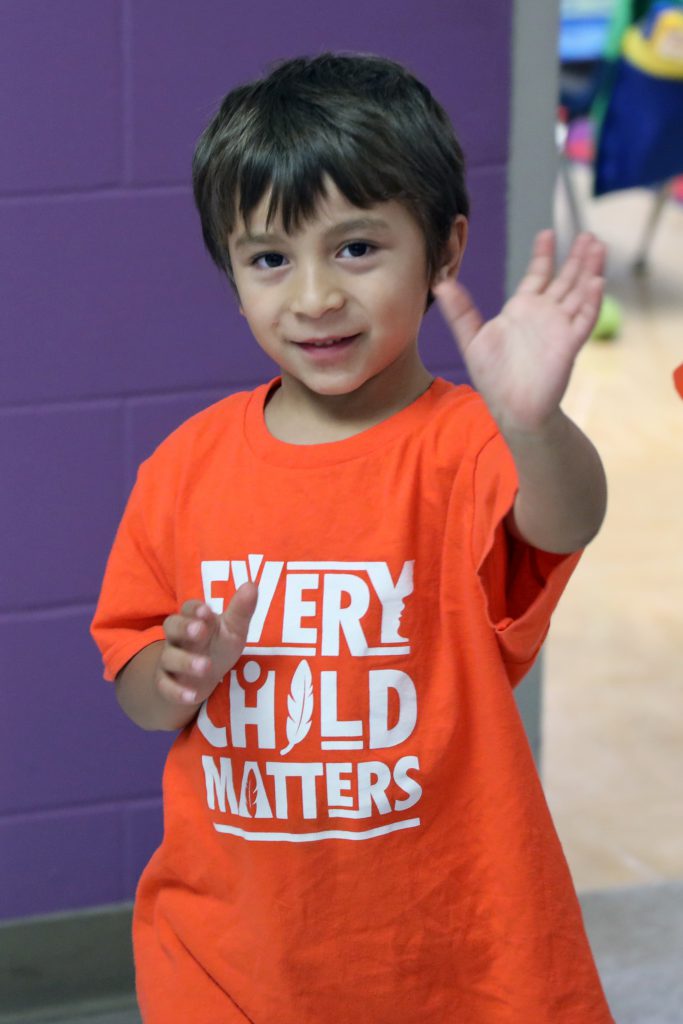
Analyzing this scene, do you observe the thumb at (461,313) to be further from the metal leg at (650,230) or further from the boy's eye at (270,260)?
the metal leg at (650,230)

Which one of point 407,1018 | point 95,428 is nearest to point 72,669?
point 95,428

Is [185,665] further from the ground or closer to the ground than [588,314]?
closer to the ground

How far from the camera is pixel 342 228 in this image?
105 cm

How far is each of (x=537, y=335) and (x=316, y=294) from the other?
0.56 ft

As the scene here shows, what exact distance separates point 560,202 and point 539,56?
4837 millimetres

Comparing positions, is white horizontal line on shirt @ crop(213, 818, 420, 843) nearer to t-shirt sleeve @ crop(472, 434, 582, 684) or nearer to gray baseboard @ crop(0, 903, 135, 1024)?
t-shirt sleeve @ crop(472, 434, 582, 684)

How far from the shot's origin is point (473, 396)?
1120 mm

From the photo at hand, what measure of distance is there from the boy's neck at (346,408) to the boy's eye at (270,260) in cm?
10

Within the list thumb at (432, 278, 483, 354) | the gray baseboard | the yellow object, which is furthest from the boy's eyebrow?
the yellow object

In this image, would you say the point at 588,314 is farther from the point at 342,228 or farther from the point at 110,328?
the point at 110,328

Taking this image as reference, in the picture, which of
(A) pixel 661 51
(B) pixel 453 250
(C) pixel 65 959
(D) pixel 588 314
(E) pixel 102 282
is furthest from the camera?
(A) pixel 661 51

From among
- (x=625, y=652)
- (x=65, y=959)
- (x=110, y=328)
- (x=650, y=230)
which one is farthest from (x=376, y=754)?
(x=650, y=230)

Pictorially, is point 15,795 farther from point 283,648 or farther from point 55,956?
point 283,648

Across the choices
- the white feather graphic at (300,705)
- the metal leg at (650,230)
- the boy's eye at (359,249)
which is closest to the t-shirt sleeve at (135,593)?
the white feather graphic at (300,705)
